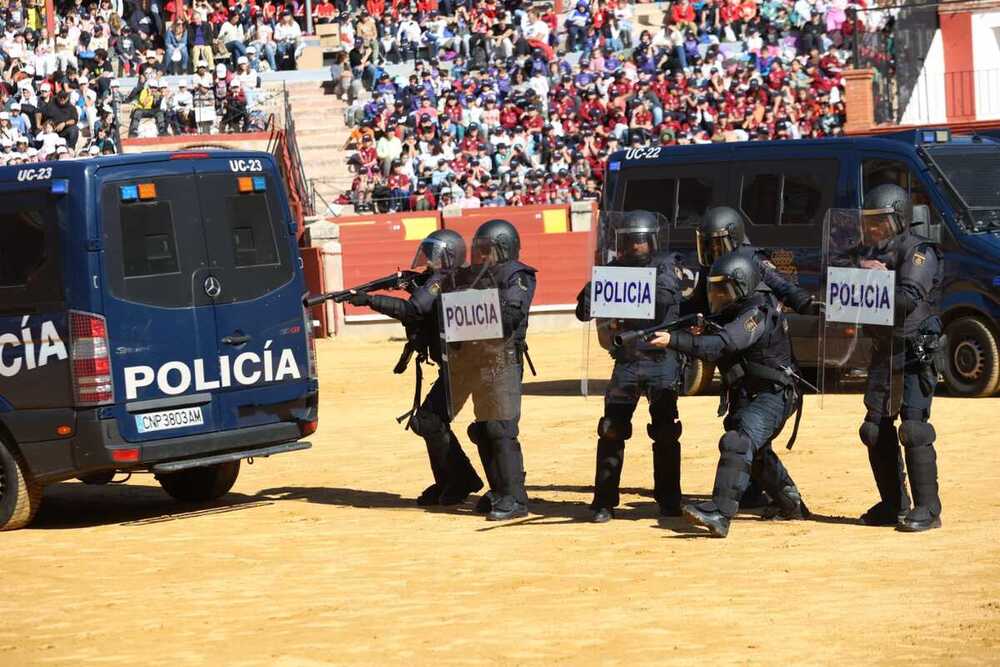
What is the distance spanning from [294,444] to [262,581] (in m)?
2.35

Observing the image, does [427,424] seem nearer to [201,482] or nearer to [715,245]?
[201,482]

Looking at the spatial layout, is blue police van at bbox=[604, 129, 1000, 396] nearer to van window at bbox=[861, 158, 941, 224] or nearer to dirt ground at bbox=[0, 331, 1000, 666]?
van window at bbox=[861, 158, 941, 224]

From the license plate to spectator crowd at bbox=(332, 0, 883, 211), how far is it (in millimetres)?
18853

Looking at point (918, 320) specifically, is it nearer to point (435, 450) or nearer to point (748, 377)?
point (748, 377)

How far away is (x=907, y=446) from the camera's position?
981 centimetres

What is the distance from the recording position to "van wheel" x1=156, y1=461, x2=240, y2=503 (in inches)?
495

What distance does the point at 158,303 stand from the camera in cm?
1092

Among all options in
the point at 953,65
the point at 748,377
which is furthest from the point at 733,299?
the point at 953,65

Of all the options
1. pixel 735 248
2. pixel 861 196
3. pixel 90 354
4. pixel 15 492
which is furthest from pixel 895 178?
pixel 15 492

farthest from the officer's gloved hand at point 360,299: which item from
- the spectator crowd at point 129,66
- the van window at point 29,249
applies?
the spectator crowd at point 129,66

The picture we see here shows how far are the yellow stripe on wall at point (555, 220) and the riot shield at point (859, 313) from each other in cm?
1758

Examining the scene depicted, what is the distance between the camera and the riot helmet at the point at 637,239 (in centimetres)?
1058

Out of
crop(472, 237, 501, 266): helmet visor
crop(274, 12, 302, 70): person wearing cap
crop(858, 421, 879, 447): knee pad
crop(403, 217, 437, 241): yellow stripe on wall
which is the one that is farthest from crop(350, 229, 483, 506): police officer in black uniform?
crop(274, 12, 302, 70): person wearing cap

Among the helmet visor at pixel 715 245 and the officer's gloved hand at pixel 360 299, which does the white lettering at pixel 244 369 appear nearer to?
the officer's gloved hand at pixel 360 299
